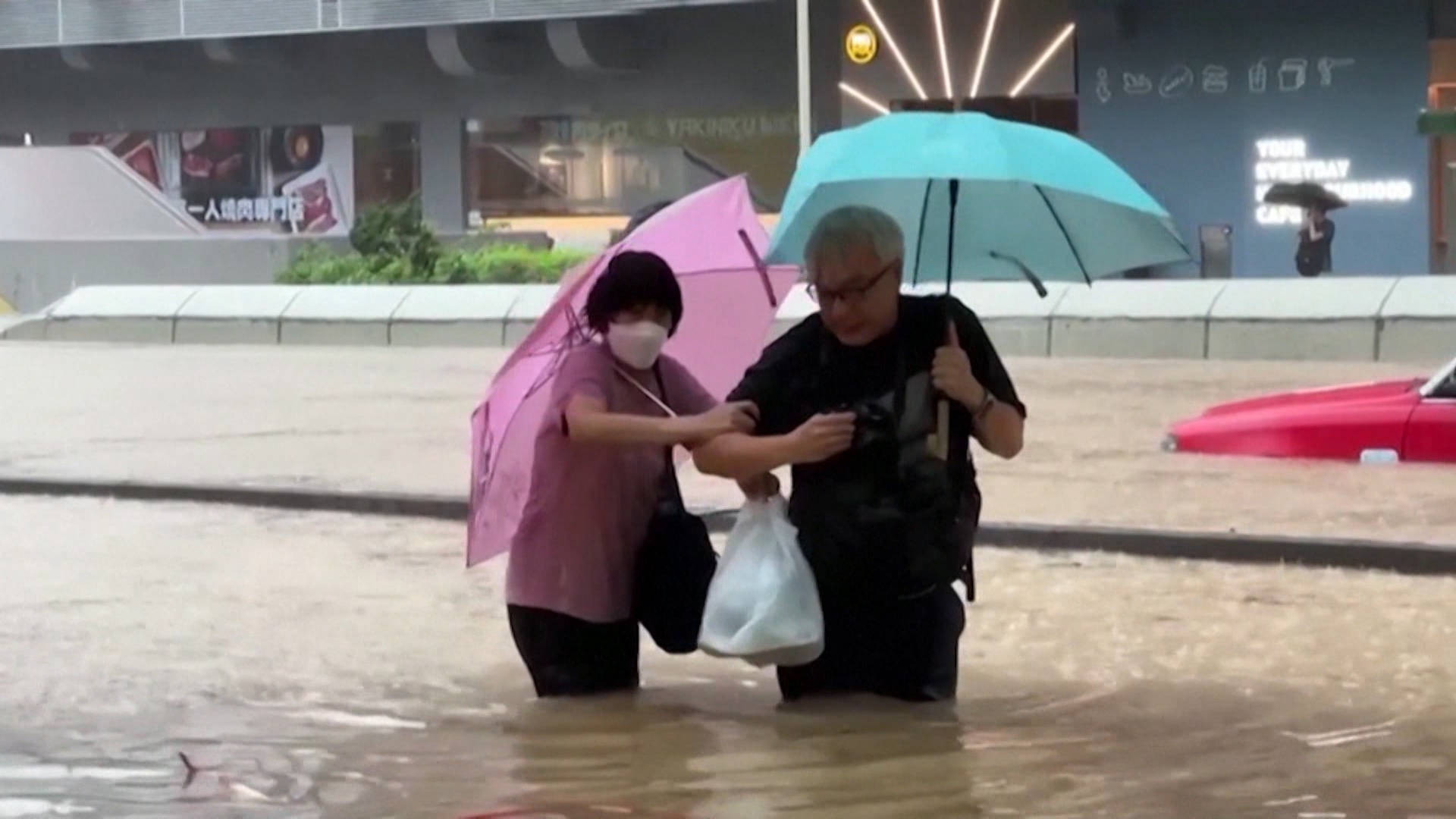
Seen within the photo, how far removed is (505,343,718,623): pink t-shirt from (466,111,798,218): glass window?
102 ft

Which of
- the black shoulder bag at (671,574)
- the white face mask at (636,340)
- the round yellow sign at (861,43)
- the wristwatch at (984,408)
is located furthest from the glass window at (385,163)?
the wristwatch at (984,408)

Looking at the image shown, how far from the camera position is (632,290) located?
19.2 feet

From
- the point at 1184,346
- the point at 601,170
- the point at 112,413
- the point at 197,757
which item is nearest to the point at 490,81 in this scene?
the point at 601,170

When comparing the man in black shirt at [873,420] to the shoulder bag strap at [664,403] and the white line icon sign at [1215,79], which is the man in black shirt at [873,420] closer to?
the shoulder bag strap at [664,403]

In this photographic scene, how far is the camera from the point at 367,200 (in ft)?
139

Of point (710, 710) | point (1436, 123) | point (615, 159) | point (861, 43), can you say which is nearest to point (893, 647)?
point (710, 710)

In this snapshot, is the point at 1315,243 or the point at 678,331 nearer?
the point at 678,331

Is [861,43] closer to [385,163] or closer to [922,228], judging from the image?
[385,163]

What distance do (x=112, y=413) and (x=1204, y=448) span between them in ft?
29.9

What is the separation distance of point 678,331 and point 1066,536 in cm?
434

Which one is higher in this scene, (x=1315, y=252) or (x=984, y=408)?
(x=1315, y=252)

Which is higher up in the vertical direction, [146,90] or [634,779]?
[146,90]

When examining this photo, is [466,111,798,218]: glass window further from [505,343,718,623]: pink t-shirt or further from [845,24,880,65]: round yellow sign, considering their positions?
[505,343,718,623]: pink t-shirt

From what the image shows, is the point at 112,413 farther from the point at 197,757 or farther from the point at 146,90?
the point at 146,90
